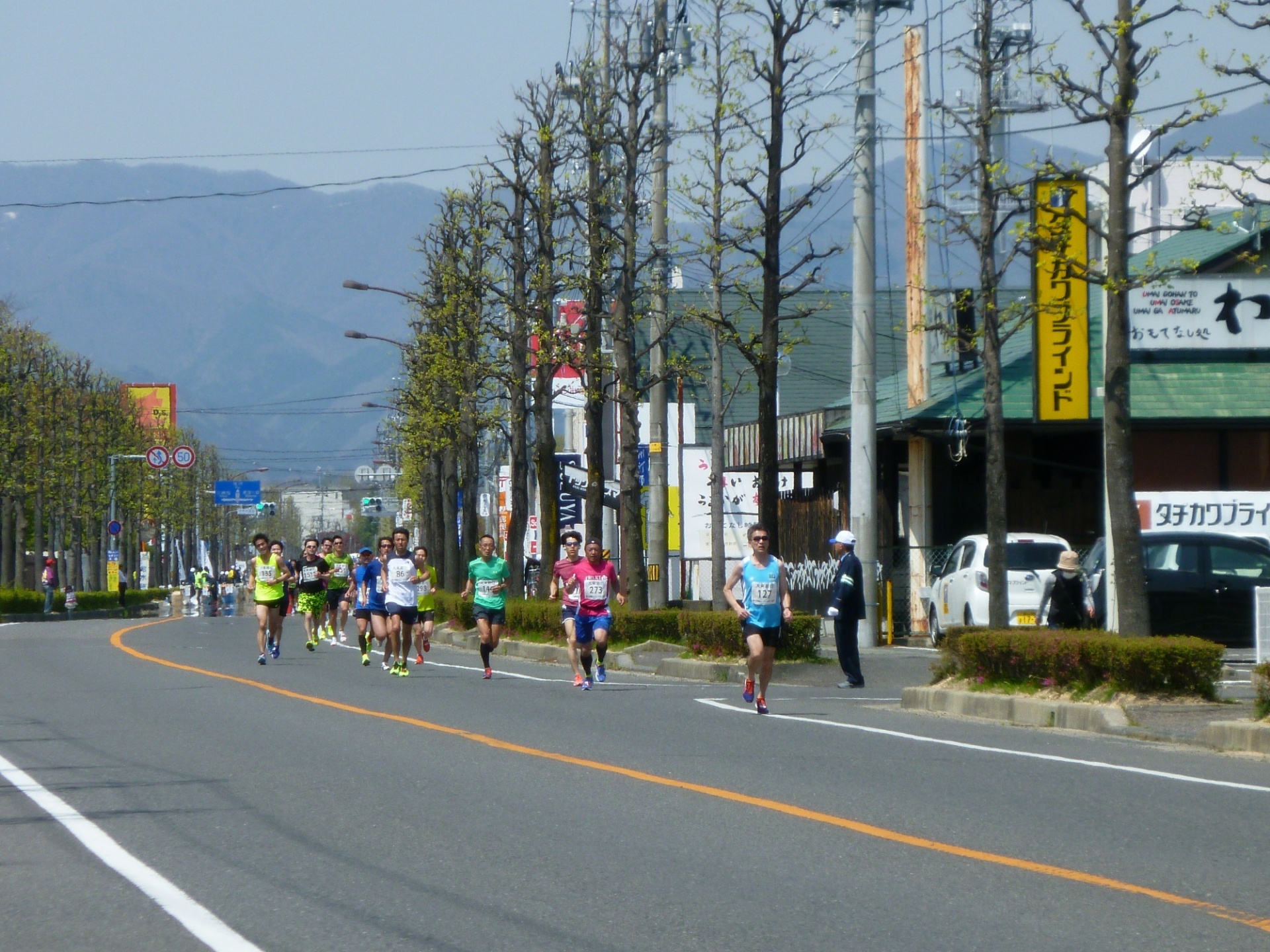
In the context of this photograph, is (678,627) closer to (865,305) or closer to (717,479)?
(865,305)

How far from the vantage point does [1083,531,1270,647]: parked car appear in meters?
23.7

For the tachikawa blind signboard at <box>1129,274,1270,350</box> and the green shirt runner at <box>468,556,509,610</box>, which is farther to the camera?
the tachikawa blind signboard at <box>1129,274,1270,350</box>

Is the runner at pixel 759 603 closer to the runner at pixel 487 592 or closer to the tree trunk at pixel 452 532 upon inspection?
the runner at pixel 487 592

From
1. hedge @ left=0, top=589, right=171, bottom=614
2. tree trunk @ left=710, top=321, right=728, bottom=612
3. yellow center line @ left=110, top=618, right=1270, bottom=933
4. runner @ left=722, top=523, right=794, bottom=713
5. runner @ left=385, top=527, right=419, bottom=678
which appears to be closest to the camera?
yellow center line @ left=110, top=618, right=1270, bottom=933

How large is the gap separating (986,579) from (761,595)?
10332mm

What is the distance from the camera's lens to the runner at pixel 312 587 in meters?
30.0

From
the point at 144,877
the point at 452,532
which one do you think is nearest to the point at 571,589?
the point at 144,877

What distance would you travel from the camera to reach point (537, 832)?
8938mm

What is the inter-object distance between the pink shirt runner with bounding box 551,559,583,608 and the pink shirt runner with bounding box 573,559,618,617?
3cm

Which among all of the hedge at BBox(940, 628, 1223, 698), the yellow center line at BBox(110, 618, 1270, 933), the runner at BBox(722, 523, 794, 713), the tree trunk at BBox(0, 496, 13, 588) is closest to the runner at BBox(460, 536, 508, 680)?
the yellow center line at BBox(110, 618, 1270, 933)

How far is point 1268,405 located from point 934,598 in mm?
7273

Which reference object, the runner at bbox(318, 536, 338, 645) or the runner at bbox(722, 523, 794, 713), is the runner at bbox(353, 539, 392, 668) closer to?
the runner at bbox(318, 536, 338, 645)

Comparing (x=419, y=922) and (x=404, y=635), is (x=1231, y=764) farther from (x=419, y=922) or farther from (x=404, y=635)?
(x=404, y=635)

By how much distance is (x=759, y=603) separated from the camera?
1673 centimetres
